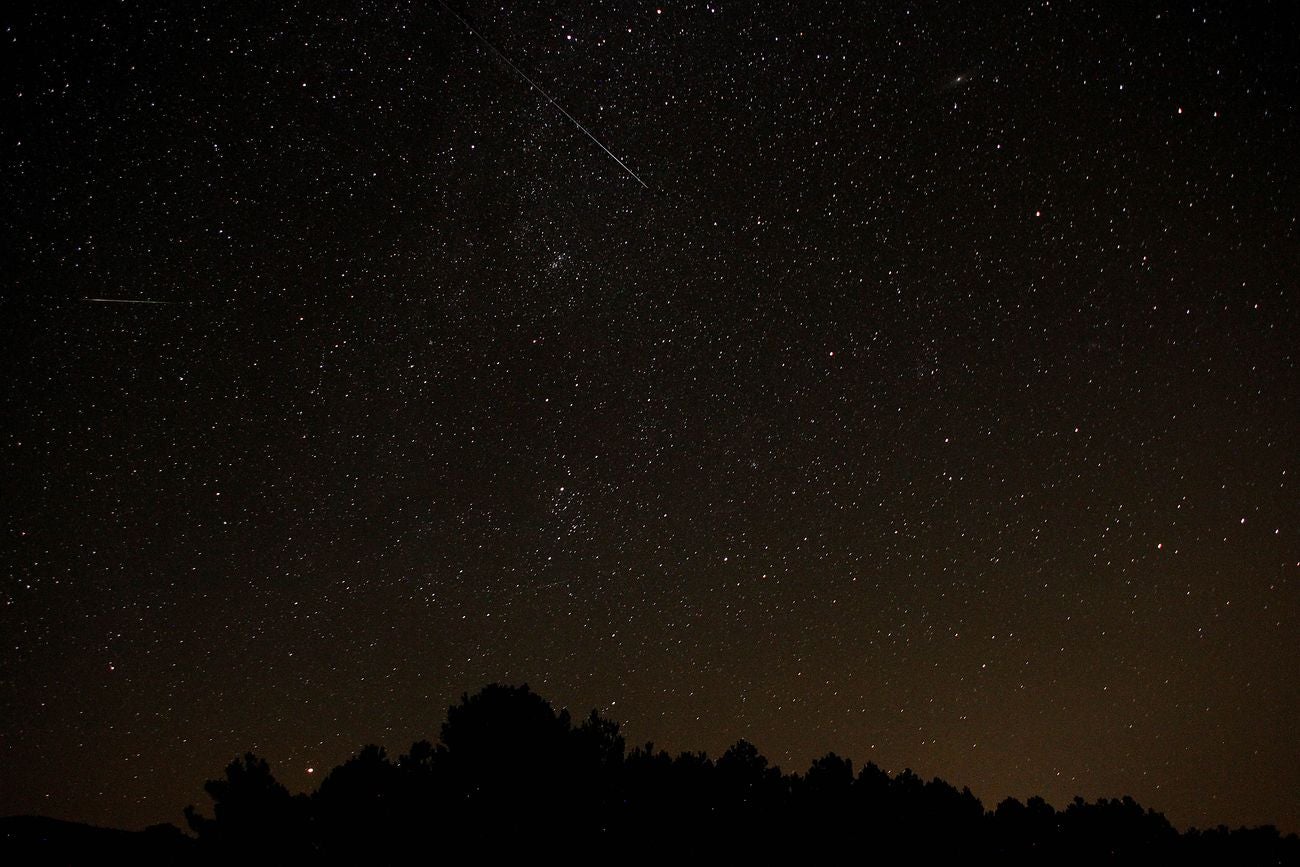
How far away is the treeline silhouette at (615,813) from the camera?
659 centimetres

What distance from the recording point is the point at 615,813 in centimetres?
→ 776

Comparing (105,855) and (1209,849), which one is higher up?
(1209,849)

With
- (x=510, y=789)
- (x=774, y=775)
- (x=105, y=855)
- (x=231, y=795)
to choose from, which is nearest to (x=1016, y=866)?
(x=774, y=775)

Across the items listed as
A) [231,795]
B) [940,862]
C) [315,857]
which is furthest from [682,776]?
[231,795]

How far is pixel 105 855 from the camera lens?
25.3 ft

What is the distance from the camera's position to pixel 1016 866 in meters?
8.76

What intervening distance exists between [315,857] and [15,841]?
578 centimetres

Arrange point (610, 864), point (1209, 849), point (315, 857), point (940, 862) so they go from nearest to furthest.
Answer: point (315, 857)
point (610, 864)
point (940, 862)
point (1209, 849)

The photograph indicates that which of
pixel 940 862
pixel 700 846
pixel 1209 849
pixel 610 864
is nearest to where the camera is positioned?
pixel 610 864

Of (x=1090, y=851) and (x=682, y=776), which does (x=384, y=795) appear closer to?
(x=682, y=776)

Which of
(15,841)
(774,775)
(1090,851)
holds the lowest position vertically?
(15,841)

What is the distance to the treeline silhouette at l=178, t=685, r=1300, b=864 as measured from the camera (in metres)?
6.59

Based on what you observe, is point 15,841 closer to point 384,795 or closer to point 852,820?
point 384,795

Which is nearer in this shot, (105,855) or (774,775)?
(105,855)
